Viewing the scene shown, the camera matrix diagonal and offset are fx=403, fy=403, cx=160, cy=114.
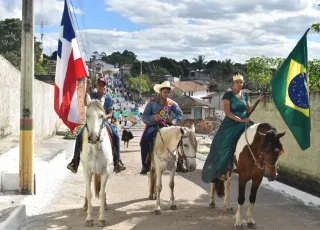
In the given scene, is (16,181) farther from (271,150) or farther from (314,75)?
(314,75)

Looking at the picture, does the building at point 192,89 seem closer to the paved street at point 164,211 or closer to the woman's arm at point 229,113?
the paved street at point 164,211

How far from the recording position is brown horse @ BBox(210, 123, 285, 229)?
5863 millimetres

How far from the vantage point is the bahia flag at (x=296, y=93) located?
6375 millimetres

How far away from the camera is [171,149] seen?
7.09 meters

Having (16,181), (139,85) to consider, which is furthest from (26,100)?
(139,85)

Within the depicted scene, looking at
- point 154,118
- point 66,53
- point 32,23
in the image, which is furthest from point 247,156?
point 32,23

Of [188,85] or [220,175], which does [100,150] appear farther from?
[188,85]

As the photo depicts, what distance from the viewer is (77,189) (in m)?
9.23

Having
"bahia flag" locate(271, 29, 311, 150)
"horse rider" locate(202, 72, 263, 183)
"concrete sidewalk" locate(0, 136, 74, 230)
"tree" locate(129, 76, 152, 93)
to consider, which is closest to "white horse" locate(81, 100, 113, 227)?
"concrete sidewalk" locate(0, 136, 74, 230)

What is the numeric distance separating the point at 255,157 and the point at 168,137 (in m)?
1.66

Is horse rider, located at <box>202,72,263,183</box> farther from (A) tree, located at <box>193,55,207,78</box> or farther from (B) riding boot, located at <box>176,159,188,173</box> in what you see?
(A) tree, located at <box>193,55,207,78</box>

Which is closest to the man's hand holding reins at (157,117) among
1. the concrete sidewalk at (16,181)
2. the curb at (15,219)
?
the concrete sidewalk at (16,181)

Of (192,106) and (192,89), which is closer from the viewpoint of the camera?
(192,106)

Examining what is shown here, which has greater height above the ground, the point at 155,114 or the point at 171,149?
the point at 155,114
